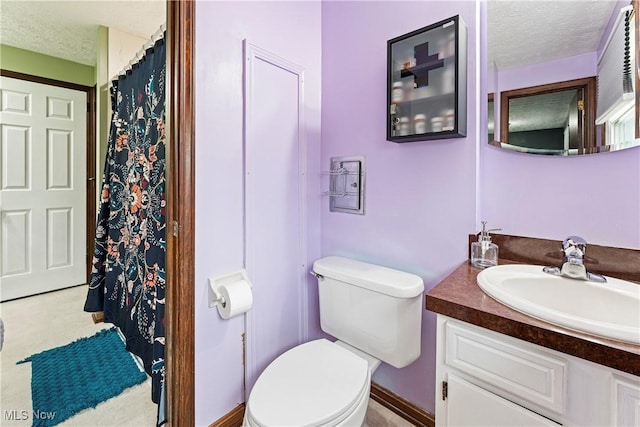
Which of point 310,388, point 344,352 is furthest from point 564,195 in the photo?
point 310,388

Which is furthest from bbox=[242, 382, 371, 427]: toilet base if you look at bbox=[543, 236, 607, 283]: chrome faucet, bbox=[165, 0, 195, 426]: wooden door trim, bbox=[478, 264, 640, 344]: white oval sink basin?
bbox=[543, 236, 607, 283]: chrome faucet

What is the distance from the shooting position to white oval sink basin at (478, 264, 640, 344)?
2.25 feet

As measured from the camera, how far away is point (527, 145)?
1162 mm

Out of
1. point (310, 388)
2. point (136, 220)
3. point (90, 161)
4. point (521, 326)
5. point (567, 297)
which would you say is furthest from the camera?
point (90, 161)

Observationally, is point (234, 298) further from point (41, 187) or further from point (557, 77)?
point (41, 187)

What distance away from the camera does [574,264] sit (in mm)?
955

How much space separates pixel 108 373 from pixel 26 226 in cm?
195

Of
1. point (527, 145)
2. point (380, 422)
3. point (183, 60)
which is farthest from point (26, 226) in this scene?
point (527, 145)

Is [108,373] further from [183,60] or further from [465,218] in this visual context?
[465,218]

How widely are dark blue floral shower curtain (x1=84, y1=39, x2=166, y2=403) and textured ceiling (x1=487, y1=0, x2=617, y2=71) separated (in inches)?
60.5

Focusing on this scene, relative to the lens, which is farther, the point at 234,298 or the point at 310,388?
the point at 234,298

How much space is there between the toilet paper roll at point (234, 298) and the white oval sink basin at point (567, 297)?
866mm

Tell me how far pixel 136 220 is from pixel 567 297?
2102 mm
